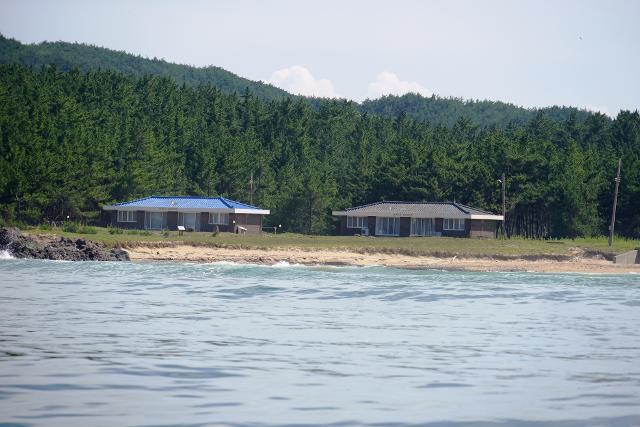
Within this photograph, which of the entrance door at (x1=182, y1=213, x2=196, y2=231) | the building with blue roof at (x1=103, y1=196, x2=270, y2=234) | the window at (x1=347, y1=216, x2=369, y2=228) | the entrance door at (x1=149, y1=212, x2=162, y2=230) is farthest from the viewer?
the window at (x1=347, y1=216, x2=369, y2=228)

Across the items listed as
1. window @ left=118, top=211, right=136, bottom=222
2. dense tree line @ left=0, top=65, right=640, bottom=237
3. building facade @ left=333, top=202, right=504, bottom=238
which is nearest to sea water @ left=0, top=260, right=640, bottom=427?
building facade @ left=333, top=202, right=504, bottom=238

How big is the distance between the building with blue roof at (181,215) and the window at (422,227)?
42.3 feet

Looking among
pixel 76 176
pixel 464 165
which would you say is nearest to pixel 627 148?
pixel 464 165

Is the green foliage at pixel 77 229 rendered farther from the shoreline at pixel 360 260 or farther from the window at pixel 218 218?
the window at pixel 218 218

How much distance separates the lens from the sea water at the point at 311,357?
583 inches

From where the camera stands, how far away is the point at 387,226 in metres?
83.8

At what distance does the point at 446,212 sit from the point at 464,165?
15.9m

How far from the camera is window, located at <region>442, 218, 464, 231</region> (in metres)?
82.1

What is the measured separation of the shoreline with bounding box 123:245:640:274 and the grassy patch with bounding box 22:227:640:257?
3.24 feet

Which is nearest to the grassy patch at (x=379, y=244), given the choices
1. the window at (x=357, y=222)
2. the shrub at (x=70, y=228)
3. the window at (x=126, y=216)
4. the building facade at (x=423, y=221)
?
the shrub at (x=70, y=228)

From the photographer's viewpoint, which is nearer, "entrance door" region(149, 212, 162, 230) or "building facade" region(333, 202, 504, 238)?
"building facade" region(333, 202, 504, 238)

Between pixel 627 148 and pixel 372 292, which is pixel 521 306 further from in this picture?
pixel 627 148

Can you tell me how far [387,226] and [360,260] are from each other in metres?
19.4

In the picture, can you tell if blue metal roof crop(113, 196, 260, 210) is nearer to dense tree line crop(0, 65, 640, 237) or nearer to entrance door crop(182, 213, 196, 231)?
entrance door crop(182, 213, 196, 231)
